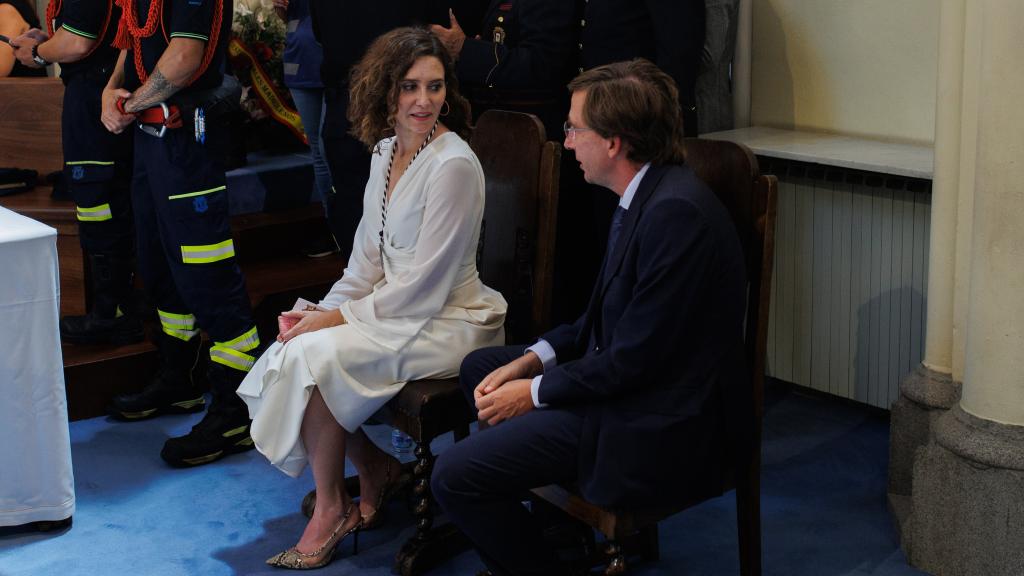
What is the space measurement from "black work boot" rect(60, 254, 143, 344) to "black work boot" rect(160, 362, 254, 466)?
0.56 m

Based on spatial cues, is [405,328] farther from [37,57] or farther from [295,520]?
[37,57]

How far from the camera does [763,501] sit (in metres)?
3.50

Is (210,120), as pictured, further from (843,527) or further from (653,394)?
(843,527)

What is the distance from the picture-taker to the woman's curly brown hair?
3102mm

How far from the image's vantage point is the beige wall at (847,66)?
389cm

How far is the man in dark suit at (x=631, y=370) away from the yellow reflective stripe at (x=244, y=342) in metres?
1.41

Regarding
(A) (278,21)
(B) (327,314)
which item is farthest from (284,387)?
(A) (278,21)

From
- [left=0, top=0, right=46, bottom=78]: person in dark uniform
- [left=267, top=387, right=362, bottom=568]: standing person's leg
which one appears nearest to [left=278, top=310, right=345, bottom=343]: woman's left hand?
[left=267, top=387, right=362, bottom=568]: standing person's leg

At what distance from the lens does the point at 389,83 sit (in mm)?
3123

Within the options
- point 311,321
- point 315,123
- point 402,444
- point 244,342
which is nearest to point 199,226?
point 244,342

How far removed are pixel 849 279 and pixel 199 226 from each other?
1969 millimetres

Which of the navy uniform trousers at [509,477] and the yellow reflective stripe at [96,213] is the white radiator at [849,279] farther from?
the yellow reflective stripe at [96,213]

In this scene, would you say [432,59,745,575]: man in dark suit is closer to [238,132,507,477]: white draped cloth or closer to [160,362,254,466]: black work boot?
[238,132,507,477]: white draped cloth

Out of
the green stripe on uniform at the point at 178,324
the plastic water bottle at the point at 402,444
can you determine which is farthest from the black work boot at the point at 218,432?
the plastic water bottle at the point at 402,444
